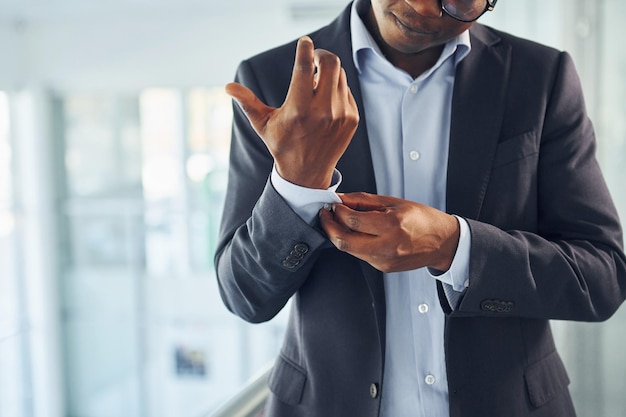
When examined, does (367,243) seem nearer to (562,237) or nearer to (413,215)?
(413,215)

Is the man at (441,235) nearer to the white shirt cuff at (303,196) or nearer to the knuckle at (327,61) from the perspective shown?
the white shirt cuff at (303,196)

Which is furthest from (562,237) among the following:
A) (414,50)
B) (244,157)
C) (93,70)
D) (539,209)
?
(93,70)

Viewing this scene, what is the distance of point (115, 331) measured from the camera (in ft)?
31.1

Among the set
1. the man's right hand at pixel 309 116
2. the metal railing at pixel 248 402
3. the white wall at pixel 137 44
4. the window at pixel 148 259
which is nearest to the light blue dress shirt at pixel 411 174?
the man's right hand at pixel 309 116

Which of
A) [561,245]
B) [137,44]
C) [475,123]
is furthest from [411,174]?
[137,44]

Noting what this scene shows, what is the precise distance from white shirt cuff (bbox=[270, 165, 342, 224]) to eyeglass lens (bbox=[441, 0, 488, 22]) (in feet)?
0.81

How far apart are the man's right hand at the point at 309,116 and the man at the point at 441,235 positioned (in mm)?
71

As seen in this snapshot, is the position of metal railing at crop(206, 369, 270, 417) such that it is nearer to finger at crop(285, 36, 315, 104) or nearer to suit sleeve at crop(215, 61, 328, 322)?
suit sleeve at crop(215, 61, 328, 322)

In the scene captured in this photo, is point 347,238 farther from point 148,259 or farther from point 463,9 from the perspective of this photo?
point 148,259

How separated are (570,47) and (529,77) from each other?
1117 mm

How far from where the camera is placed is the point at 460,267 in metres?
0.84

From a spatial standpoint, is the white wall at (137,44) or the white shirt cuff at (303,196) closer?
the white shirt cuff at (303,196)

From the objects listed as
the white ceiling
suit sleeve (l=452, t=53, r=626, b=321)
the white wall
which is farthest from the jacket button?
the white wall

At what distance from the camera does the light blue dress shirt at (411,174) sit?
0.93 metres
